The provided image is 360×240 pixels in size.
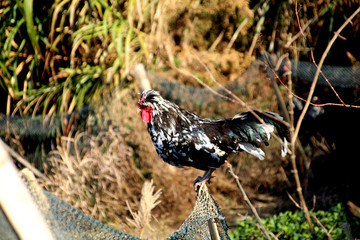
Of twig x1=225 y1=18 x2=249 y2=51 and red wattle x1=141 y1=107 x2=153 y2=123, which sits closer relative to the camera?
red wattle x1=141 y1=107 x2=153 y2=123

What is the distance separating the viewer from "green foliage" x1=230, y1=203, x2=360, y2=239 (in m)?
2.61

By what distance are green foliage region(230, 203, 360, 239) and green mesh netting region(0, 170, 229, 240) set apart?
124 centimetres

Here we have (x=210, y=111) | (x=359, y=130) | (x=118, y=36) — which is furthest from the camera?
(x=118, y=36)

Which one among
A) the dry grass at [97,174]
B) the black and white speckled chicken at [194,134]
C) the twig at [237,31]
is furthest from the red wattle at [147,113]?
the twig at [237,31]

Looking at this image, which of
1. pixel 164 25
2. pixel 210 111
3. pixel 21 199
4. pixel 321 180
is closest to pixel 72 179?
pixel 210 111

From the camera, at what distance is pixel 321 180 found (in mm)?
3607

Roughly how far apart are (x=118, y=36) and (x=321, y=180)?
2427 mm

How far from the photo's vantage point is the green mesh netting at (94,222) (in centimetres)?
143

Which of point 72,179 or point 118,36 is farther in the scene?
point 118,36

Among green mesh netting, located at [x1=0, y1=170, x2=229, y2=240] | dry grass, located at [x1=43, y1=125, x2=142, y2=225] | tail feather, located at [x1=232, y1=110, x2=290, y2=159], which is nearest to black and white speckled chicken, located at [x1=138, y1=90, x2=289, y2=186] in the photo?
tail feather, located at [x1=232, y1=110, x2=290, y2=159]

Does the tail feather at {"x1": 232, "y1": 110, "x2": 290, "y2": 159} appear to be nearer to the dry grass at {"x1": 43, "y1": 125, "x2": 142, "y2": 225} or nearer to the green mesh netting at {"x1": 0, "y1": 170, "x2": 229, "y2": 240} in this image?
the green mesh netting at {"x1": 0, "y1": 170, "x2": 229, "y2": 240}

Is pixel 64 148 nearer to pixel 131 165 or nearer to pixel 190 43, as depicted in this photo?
pixel 131 165

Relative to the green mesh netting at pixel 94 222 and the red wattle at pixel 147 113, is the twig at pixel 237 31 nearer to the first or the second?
the red wattle at pixel 147 113

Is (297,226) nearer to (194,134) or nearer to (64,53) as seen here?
(194,134)
